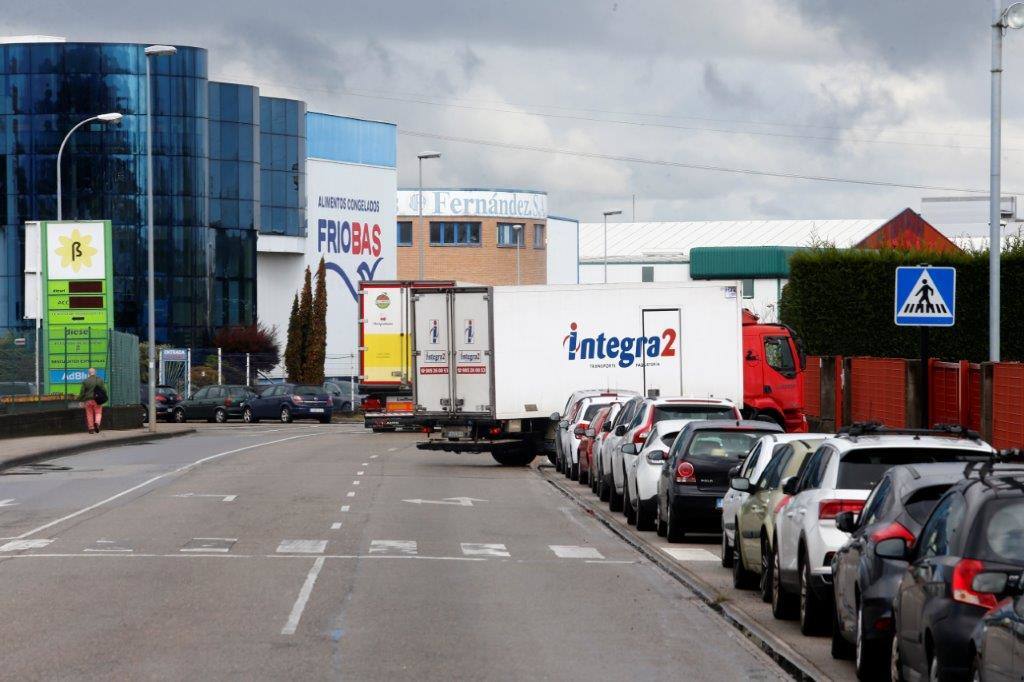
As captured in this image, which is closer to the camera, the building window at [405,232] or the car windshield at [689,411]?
the car windshield at [689,411]

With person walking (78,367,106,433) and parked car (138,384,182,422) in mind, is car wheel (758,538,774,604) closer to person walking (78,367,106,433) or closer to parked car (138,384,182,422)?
person walking (78,367,106,433)

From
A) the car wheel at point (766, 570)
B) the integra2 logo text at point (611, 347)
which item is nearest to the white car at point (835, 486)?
the car wheel at point (766, 570)

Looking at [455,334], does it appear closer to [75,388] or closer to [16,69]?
[75,388]

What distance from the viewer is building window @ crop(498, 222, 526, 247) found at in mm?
121000

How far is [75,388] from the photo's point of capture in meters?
46.4

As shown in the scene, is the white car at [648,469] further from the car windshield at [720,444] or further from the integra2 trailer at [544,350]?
the integra2 trailer at [544,350]

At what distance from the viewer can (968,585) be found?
756cm

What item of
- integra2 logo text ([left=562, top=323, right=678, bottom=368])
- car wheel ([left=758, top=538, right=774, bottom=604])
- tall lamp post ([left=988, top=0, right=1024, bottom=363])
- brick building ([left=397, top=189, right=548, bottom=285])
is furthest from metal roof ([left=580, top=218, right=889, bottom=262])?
car wheel ([left=758, top=538, right=774, bottom=604])

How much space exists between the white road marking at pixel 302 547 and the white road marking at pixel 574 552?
2.53m

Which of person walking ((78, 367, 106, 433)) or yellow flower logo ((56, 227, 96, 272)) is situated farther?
yellow flower logo ((56, 227, 96, 272))

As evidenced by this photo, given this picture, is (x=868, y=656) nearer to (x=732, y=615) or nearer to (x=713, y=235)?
(x=732, y=615)

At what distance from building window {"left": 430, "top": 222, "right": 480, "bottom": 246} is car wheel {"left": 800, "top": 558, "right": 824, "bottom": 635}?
355 ft

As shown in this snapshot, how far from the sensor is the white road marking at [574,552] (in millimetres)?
17359

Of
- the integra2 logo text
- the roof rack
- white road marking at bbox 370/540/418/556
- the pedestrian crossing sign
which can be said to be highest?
the pedestrian crossing sign
